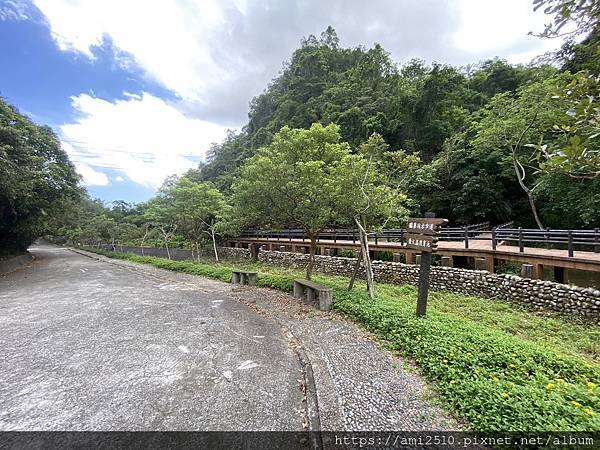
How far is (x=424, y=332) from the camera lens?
14.5 feet

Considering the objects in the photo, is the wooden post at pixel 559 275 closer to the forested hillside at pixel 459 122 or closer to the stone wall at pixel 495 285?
the stone wall at pixel 495 285

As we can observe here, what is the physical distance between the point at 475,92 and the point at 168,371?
28.9 metres

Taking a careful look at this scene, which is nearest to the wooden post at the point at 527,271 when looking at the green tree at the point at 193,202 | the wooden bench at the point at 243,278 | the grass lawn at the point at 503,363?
the grass lawn at the point at 503,363

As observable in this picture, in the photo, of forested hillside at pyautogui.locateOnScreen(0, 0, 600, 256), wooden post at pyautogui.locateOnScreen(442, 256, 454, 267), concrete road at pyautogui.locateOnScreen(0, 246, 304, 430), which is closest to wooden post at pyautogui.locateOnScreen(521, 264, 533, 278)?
wooden post at pyautogui.locateOnScreen(442, 256, 454, 267)

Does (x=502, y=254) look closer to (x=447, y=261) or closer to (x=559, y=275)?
(x=559, y=275)

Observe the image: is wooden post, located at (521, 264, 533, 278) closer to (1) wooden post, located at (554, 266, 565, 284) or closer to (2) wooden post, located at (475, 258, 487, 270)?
(1) wooden post, located at (554, 266, 565, 284)

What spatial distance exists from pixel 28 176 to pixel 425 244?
52.4ft

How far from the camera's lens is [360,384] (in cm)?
333

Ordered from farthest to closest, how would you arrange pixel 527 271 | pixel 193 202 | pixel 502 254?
pixel 193 202
pixel 502 254
pixel 527 271

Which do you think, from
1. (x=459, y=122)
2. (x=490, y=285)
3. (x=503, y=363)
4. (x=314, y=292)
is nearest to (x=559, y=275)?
(x=490, y=285)

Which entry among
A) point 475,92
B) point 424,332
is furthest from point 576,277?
point 475,92

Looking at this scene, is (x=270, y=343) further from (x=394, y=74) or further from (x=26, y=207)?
(x=394, y=74)

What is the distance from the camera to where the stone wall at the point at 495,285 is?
6.67 metres

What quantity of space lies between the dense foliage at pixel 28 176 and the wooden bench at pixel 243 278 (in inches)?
355
